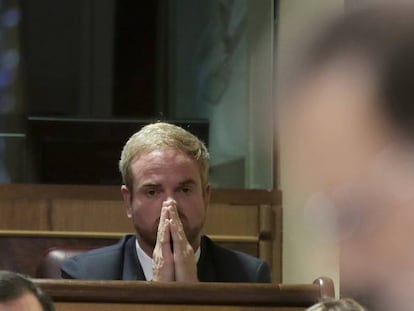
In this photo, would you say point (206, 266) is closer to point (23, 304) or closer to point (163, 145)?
point (163, 145)

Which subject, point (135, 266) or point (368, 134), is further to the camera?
point (135, 266)

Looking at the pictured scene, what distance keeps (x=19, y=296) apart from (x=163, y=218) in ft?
1.57

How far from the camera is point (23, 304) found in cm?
102

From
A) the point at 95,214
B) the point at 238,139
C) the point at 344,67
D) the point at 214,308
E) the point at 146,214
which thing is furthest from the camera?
the point at 238,139

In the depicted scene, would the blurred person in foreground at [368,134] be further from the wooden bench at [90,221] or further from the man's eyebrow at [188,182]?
the wooden bench at [90,221]

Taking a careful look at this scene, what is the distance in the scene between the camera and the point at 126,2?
2.71 meters

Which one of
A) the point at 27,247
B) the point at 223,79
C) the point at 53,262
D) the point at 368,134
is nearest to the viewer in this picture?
the point at 368,134

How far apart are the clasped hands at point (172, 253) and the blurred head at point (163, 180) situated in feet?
0.12

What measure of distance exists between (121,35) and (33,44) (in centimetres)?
29

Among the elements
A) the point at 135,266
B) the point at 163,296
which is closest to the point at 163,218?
the point at 135,266

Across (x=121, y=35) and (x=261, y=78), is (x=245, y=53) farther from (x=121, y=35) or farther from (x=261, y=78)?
(x=121, y=35)

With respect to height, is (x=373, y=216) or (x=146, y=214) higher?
(x=373, y=216)

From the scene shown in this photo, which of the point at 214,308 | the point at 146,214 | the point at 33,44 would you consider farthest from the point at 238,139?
the point at 214,308

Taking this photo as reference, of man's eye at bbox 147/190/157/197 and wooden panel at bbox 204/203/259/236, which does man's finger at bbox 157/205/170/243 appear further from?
wooden panel at bbox 204/203/259/236
